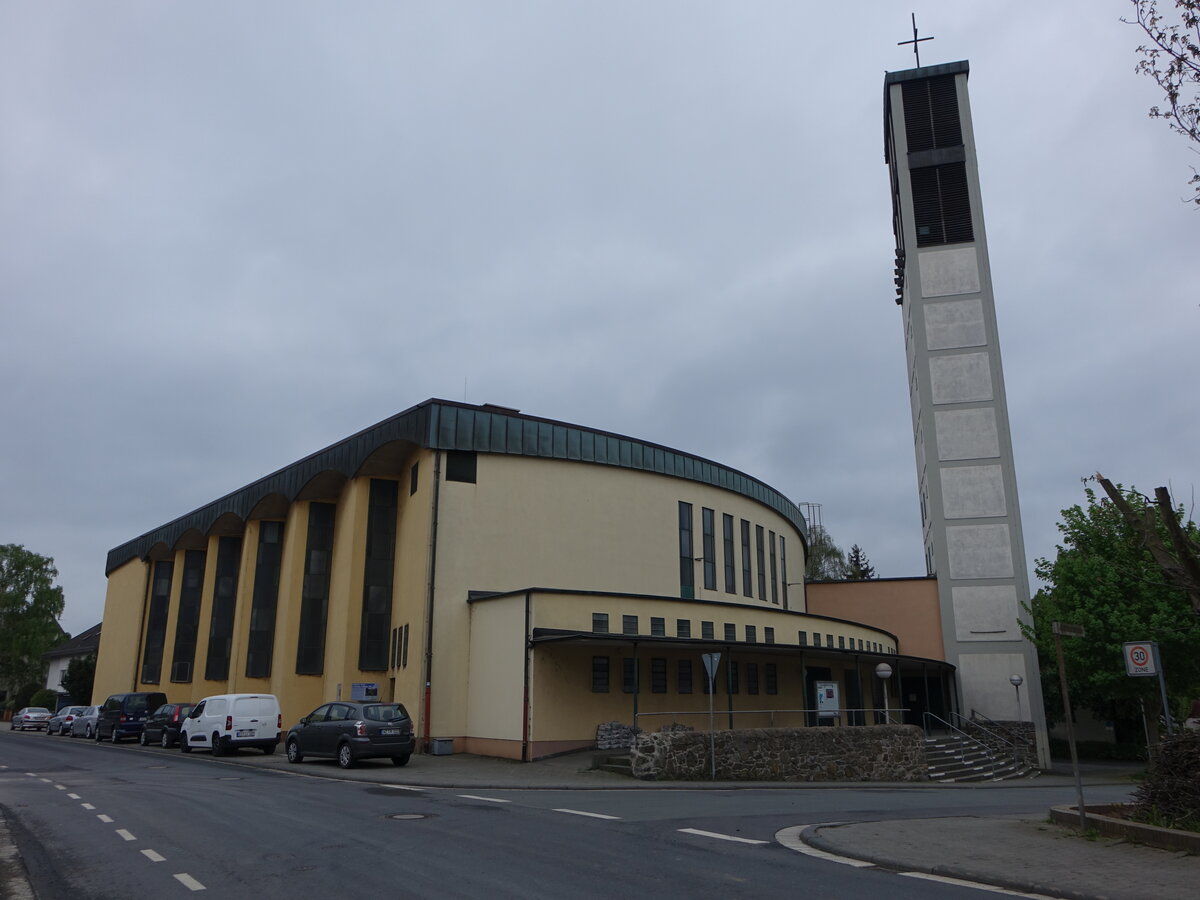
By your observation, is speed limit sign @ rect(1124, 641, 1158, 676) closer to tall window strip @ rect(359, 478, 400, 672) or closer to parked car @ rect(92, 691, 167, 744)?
tall window strip @ rect(359, 478, 400, 672)

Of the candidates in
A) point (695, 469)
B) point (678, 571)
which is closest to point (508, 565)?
point (678, 571)

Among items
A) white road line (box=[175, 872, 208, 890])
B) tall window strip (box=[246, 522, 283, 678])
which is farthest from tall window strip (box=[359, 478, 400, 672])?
white road line (box=[175, 872, 208, 890])

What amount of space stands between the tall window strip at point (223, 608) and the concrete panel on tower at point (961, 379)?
3435 cm

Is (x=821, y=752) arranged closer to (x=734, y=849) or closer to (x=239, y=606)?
(x=734, y=849)

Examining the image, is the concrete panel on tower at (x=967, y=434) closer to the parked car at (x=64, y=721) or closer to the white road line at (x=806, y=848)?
the white road line at (x=806, y=848)

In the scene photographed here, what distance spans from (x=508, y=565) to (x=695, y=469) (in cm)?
986

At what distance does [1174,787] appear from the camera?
1069 centimetres

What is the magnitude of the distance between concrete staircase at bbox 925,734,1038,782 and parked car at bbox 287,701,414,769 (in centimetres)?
1396

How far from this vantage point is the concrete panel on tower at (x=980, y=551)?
4084 cm

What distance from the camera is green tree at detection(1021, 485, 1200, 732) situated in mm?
27891

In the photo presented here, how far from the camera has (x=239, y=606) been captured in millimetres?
40719

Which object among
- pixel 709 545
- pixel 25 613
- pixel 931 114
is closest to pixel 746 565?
pixel 709 545

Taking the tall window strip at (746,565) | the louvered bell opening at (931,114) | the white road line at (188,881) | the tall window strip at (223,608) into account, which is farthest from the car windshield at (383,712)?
the louvered bell opening at (931,114)

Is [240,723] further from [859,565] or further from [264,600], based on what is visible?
[859,565]
